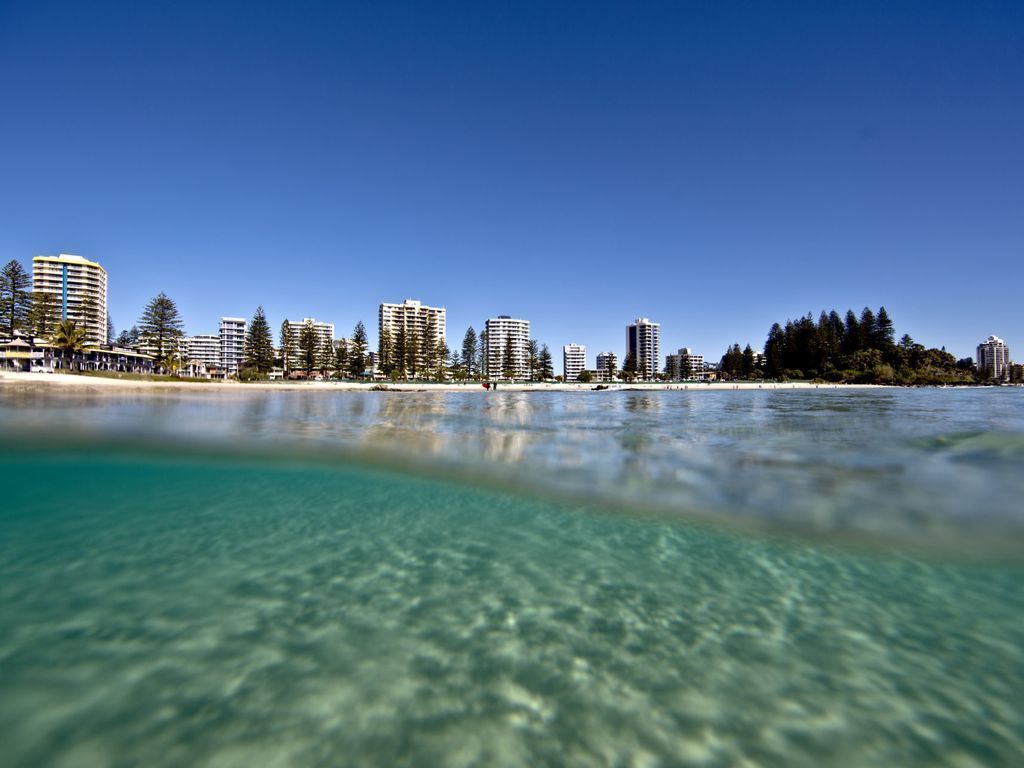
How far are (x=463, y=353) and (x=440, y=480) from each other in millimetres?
121525

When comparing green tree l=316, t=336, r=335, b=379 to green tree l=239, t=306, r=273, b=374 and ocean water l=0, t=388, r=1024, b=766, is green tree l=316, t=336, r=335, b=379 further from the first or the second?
ocean water l=0, t=388, r=1024, b=766

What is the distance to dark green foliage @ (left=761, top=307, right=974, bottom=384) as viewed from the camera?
117000mm

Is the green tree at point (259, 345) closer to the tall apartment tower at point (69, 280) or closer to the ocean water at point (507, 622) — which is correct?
the tall apartment tower at point (69, 280)

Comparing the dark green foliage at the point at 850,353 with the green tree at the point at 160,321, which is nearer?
→ the green tree at the point at 160,321

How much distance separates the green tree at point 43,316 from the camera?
69.3 meters

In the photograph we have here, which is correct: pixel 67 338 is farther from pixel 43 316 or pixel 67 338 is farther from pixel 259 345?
pixel 259 345

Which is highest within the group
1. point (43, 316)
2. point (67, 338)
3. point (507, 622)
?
point (43, 316)

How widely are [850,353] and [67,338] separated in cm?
16203

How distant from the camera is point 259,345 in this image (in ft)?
303

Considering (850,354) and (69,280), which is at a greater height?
(69,280)

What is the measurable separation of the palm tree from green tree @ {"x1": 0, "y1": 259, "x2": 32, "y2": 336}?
4.02 metres

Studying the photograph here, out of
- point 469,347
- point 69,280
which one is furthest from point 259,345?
point 69,280

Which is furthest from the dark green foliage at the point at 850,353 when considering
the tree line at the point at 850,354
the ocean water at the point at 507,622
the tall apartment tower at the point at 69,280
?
the tall apartment tower at the point at 69,280

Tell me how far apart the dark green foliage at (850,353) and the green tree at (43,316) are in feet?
503
